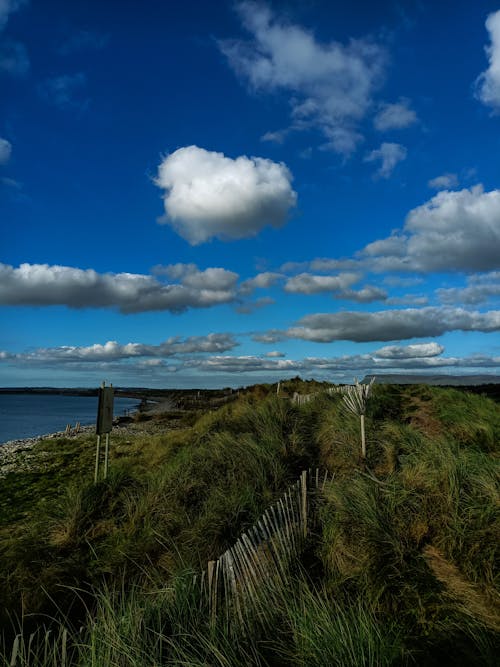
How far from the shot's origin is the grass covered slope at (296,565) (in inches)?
127

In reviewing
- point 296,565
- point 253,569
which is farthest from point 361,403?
point 253,569

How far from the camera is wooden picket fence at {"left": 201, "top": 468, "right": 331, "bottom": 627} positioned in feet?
12.7

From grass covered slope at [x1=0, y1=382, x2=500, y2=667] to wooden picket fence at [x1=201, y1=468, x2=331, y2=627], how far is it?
0.46 ft

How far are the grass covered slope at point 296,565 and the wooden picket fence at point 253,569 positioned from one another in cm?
14

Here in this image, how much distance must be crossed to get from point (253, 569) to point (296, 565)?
3.37ft

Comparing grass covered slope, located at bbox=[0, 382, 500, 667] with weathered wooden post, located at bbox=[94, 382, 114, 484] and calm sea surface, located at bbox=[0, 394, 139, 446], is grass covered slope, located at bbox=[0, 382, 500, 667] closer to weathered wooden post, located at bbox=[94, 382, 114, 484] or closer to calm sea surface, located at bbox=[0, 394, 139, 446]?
weathered wooden post, located at bbox=[94, 382, 114, 484]

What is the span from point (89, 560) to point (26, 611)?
130 centimetres

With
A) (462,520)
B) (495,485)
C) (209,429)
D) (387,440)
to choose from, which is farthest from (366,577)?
(209,429)

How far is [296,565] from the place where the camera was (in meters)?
5.14

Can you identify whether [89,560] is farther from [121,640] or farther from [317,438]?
[317,438]

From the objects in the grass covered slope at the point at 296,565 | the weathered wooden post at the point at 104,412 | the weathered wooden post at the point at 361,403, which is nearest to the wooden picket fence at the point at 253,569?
the grass covered slope at the point at 296,565

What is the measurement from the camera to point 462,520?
5.09 meters

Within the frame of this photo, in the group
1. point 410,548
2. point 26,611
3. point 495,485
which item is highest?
point 495,485

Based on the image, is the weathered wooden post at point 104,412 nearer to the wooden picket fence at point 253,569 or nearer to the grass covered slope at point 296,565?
the grass covered slope at point 296,565
